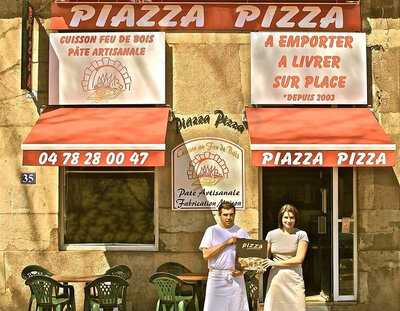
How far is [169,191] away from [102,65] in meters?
2.24

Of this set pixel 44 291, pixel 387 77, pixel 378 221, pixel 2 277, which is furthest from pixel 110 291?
pixel 387 77

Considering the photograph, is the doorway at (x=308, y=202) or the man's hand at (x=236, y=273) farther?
the doorway at (x=308, y=202)

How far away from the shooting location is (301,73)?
9906 mm

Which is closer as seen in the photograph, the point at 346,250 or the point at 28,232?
the point at 28,232

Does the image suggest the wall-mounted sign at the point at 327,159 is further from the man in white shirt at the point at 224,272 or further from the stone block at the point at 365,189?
the man in white shirt at the point at 224,272

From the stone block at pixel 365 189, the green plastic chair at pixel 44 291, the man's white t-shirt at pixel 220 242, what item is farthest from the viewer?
the stone block at pixel 365 189

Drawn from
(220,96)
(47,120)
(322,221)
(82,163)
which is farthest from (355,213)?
(47,120)

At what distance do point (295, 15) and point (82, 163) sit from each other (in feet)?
13.4

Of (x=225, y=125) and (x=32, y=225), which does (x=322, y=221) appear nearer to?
(x=225, y=125)

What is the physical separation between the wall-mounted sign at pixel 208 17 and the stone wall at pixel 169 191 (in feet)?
0.69

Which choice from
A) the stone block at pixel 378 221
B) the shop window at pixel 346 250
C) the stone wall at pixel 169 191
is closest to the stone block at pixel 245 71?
the stone wall at pixel 169 191

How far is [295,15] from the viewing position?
393 inches

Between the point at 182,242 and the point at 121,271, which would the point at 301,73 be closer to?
the point at 182,242

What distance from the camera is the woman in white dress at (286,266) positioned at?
274 inches
